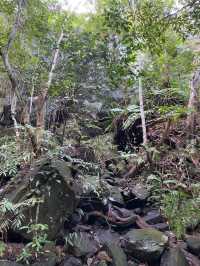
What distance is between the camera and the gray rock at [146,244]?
531 cm

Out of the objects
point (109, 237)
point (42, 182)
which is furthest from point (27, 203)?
point (109, 237)

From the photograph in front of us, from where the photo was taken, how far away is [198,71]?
7.95 m

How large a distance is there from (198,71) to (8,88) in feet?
19.9

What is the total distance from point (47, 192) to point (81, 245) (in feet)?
3.25

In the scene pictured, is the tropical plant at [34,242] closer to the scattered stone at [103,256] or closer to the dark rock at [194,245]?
the scattered stone at [103,256]

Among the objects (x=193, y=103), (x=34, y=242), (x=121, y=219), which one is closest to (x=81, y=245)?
(x=34, y=242)

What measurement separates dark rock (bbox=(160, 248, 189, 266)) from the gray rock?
0.34 ft

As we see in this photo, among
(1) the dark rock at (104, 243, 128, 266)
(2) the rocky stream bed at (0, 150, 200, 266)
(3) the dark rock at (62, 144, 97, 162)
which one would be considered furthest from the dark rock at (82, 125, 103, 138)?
(1) the dark rock at (104, 243, 128, 266)

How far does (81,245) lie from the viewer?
211 inches

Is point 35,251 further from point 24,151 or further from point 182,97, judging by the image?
point 182,97

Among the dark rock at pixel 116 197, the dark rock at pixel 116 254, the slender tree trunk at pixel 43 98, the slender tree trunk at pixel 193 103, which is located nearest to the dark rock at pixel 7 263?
the dark rock at pixel 116 254

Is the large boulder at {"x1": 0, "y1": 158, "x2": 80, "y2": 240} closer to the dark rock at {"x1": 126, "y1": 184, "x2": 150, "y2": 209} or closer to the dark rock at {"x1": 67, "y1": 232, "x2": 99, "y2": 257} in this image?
the dark rock at {"x1": 67, "y1": 232, "x2": 99, "y2": 257}

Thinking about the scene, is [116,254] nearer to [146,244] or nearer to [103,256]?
[103,256]

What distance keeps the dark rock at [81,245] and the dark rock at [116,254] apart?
233mm
